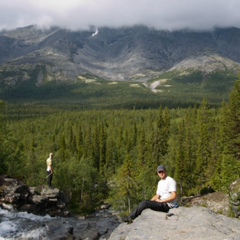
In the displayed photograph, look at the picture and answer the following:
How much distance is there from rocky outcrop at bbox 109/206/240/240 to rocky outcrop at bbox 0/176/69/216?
34301mm

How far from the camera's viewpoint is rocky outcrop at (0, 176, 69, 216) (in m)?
45.9

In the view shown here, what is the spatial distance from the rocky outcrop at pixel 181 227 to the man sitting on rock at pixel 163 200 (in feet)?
1.22

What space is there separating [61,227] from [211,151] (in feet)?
197

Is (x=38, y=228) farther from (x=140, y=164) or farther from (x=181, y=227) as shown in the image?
(x=140, y=164)

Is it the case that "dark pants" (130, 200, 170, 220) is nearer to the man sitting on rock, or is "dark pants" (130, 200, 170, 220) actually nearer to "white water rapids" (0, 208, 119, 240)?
the man sitting on rock

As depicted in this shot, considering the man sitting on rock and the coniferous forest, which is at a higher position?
the man sitting on rock

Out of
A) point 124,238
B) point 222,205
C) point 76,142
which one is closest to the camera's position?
point 124,238

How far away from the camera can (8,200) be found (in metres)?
45.3

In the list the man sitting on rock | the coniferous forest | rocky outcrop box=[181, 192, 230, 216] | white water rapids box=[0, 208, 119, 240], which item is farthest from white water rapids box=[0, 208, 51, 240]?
rocky outcrop box=[181, 192, 230, 216]

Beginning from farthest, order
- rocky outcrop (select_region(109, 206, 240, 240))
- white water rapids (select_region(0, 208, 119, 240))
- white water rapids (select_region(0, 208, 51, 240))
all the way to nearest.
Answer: white water rapids (select_region(0, 208, 119, 240)) → white water rapids (select_region(0, 208, 51, 240)) → rocky outcrop (select_region(109, 206, 240, 240))

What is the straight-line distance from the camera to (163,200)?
1681 centimetres

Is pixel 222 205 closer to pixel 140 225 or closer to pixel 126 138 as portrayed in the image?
pixel 140 225

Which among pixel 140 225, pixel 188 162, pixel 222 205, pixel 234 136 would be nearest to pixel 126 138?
pixel 188 162

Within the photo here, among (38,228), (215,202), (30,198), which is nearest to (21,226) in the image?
(38,228)
